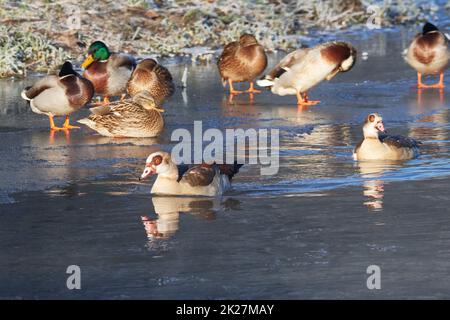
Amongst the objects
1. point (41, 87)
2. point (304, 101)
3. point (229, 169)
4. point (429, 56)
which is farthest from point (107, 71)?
point (229, 169)

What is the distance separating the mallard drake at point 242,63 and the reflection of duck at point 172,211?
7.28 metres

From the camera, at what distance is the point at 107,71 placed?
15648 millimetres

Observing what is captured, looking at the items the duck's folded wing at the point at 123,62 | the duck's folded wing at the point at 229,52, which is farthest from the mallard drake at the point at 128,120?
the duck's folded wing at the point at 229,52

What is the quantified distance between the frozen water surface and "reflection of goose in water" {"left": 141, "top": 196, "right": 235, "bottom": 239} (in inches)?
0.6

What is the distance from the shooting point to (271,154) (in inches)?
460

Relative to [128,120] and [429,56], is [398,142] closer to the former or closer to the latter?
[128,120]

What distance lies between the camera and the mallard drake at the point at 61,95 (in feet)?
44.7

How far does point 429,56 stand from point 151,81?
4.37 metres

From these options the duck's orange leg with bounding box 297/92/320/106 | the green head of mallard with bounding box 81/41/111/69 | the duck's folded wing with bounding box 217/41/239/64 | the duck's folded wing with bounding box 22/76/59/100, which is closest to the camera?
the duck's folded wing with bounding box 22/76/59/100

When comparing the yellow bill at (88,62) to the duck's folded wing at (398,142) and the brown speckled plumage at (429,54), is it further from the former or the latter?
the duck's folded wing at (398,142)

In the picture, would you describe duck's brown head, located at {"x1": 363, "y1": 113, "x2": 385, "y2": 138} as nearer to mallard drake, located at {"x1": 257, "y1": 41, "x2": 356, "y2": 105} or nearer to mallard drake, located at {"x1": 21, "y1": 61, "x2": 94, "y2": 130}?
mallard drake, located at {"x1": 21, "y1": 61, "x2": 94, "y2": 130}

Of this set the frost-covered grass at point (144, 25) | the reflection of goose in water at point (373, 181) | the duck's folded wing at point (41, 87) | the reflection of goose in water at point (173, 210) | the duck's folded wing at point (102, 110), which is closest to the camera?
the reflection of goose in water at point (173, 210)

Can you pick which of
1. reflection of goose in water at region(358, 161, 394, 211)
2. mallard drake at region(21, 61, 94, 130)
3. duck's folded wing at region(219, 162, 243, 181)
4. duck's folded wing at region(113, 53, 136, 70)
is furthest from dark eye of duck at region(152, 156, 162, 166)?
duck's folded wing at region(113, 53, 136, 70)

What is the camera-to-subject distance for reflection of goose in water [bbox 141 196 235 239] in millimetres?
8492
